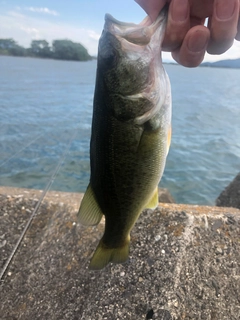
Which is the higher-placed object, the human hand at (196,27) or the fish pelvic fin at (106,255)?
the human hand at (196,27)

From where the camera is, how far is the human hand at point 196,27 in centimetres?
163

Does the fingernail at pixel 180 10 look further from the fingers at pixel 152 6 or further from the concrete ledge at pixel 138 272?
the concrete ledge at pixel 138 272

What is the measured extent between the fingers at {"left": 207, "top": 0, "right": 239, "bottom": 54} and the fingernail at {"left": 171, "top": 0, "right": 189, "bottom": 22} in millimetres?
151

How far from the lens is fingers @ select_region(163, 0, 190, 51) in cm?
167

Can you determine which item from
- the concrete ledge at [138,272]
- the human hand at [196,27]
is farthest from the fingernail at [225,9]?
the concrete ledge at [138,272]

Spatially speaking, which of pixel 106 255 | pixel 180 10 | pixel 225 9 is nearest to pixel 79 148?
pixel 106 255

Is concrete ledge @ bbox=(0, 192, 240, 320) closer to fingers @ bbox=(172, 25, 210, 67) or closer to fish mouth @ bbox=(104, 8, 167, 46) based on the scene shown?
fingers @ bbox=(172, 25, 210, 67)

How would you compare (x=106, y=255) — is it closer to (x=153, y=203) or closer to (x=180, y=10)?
(x=153, y=203)

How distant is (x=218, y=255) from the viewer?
9.00ft

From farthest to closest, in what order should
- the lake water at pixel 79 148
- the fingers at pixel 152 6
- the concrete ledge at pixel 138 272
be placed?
1. the lake water at pixel 79 148
2. the concrete ledge at pixel 138 272
3. the fingers at pixel 152 6

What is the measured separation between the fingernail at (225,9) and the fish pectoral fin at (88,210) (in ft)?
4.05

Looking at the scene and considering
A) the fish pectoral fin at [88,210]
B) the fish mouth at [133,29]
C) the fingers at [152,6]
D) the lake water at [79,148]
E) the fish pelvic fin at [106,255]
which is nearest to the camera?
the fish mouth at [133,29]

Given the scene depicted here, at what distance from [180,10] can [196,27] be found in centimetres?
13

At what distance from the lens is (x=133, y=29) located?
5.72ft
